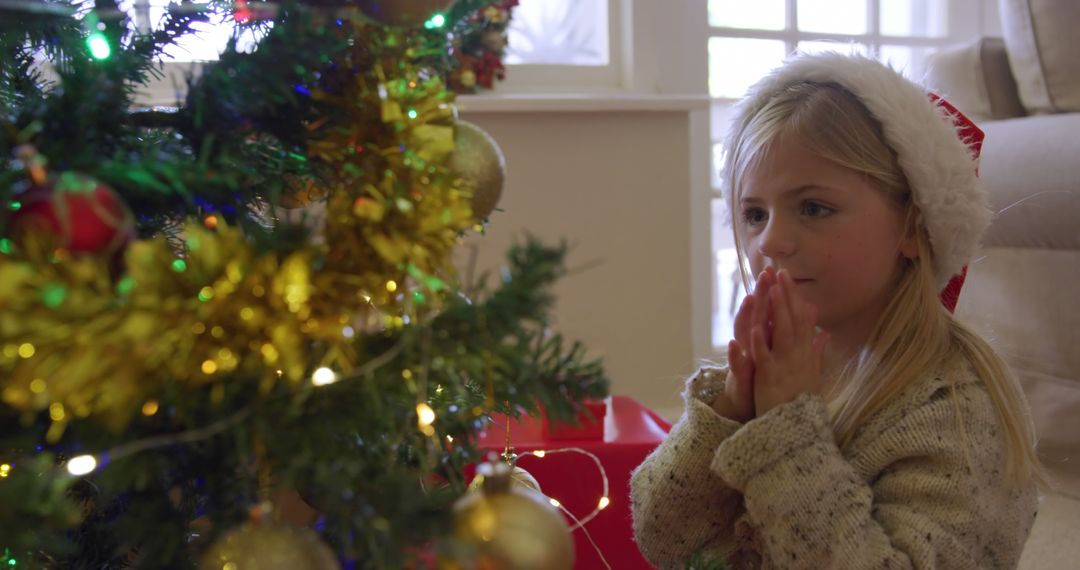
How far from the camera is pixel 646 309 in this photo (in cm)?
208

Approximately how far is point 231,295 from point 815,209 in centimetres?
72

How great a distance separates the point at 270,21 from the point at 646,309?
1.56m

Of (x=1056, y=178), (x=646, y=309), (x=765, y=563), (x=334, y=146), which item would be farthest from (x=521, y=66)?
(x=334, y=146)

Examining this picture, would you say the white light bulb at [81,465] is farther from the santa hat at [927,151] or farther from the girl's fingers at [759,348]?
the santa hat at [927,151]

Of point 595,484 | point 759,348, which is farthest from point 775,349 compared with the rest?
point 595,484

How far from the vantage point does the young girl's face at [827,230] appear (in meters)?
0.95

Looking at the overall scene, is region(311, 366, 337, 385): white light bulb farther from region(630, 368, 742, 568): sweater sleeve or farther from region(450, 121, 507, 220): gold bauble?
region(630, 368, 742, 568): sweater sleeve

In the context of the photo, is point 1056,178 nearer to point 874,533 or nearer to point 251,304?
point 874,533

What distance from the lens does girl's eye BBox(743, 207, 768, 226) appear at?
3.29 feet

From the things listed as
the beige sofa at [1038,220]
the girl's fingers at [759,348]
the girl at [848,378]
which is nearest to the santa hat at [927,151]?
the girl at [848,378]

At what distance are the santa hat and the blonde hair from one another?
0.02 meters

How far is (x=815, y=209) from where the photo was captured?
0.96 meters

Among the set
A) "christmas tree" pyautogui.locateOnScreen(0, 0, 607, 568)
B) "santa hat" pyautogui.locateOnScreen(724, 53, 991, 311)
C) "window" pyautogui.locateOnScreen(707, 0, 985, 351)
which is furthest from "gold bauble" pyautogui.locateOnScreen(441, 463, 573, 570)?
"window" pyautogui.locateOnScreen(707, 0, 985, 351)

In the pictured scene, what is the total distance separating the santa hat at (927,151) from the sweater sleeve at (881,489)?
7.5 inches
